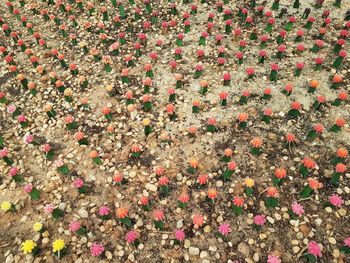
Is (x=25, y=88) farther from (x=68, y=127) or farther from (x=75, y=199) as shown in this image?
(x=75, y=199)

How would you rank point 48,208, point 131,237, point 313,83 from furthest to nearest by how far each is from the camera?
1. point 313,83
2. point 48,208
3. point 131,237

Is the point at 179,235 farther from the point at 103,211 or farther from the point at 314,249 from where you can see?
the point at 314,249

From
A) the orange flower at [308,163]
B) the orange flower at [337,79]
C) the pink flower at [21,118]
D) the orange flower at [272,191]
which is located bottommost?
the orange flower at [272,191]

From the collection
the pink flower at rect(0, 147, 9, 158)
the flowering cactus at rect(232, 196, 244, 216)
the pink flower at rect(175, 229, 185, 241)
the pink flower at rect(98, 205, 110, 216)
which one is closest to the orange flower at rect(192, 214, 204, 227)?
the pink flower at rect(175, 229, 185, 241)

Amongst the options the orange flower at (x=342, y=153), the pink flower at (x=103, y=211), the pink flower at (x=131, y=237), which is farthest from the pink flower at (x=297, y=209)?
the pink flower at (x=103, y=211)

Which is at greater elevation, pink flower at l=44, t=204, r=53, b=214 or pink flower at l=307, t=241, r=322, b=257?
pink flower at l=44, t=204, r=53, b=214

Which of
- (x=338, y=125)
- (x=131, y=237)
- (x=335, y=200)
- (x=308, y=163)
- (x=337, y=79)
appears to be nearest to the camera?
(x=131, y=237)

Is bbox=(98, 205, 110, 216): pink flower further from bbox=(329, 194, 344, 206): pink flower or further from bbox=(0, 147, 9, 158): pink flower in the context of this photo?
bbox=(329, 194, 344, 206): pink flower

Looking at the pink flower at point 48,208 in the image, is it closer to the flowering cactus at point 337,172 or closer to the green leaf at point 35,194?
the green leaf at point 35,194

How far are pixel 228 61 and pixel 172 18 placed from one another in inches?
94.2

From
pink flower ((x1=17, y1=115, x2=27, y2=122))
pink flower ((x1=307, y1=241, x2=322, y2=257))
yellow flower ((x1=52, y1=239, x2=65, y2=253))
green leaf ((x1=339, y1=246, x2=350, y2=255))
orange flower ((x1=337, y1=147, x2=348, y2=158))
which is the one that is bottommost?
green leaf ((x1=339, y1=246, x2=350, y2=255))

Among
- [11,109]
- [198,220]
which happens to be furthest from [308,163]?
[11,109]

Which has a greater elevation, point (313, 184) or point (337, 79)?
point (337, 79)

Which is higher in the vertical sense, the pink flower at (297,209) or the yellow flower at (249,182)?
the yellow flower at (249,182)
